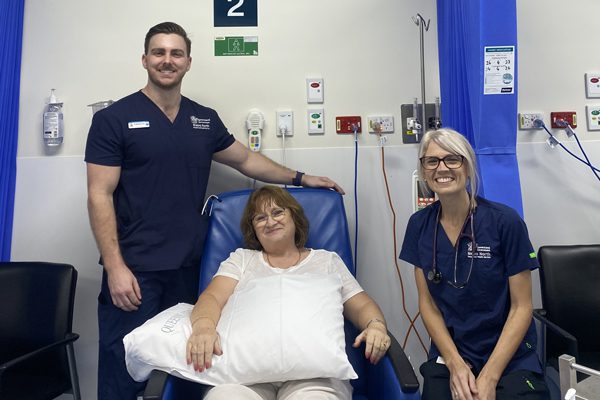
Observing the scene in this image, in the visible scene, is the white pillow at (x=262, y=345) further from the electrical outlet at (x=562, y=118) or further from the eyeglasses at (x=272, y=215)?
the electrical outlet at (x=562, y=118)

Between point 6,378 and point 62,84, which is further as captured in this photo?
point 62,84

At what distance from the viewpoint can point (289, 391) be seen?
4.20 ft

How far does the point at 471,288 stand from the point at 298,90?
45.9 inches

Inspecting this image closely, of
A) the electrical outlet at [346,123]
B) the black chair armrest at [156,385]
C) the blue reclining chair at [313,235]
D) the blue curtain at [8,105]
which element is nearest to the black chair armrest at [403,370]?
the blue reclining chair at [313,235]

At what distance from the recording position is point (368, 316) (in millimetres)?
1414

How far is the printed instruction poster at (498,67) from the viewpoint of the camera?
5.12 feet

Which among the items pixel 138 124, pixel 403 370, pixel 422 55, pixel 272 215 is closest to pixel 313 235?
pixel 272 215

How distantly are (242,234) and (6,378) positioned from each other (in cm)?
97

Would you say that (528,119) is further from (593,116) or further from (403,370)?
(403,370)

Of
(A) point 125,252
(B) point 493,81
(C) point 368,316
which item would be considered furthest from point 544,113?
(A) point 125,252

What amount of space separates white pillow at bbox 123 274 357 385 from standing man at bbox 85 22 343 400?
39cm

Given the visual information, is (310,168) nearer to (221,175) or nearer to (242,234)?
(221,175)

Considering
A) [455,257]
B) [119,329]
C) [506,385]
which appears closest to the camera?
[506,385]

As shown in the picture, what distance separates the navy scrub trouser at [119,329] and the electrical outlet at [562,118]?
1794mm
